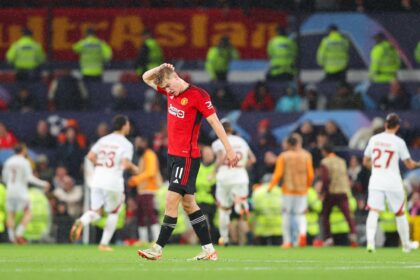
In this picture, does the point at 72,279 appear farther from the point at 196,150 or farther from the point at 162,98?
the point at 162,98

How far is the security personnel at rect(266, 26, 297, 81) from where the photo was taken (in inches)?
1224

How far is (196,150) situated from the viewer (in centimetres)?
1582

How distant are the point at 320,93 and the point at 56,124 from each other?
625 cm

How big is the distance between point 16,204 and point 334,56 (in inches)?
359

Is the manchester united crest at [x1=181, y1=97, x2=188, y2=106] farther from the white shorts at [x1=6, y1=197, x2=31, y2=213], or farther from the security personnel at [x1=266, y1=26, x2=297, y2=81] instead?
the security personnel at [x1=266, y1=26, x2=297, y2=81]

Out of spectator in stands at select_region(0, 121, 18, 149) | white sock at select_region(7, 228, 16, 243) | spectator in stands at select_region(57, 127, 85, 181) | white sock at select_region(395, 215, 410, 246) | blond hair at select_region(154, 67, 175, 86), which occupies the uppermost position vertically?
blond hair at select_region(154, 67, 175, 86)

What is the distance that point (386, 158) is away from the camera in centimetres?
2005

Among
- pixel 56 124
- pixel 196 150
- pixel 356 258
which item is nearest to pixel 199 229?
pixel 196 150

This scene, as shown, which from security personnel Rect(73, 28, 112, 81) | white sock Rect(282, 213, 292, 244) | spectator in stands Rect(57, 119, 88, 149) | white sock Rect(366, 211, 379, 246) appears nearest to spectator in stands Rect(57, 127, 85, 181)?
spectator in stands Rect(57, 119, 88, 149)

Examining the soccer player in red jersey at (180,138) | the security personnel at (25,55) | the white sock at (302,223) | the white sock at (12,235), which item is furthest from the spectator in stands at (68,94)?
the soccer player in red jersey at (180,138)

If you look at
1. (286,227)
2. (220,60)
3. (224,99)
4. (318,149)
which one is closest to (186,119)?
(286,227)

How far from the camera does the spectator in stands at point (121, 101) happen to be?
3005 cm

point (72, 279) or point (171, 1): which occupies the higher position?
point (171, 1)

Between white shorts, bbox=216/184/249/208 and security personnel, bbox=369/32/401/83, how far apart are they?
8.20 meters
